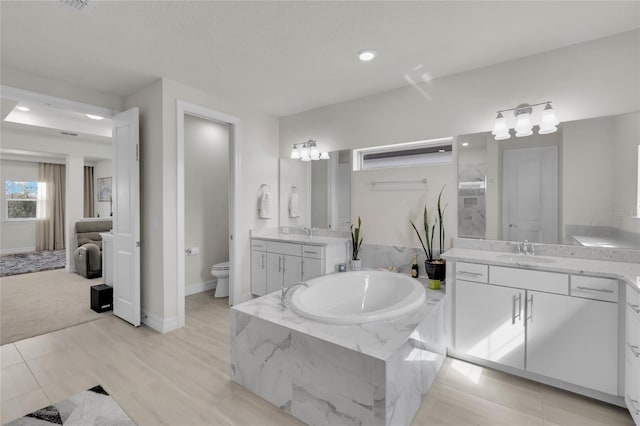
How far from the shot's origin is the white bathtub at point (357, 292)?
2.52 m

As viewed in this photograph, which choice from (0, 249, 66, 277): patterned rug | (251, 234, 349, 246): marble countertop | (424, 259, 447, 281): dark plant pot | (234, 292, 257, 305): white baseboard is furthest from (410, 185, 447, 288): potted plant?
(0, 249, 66, 277): patterned rug

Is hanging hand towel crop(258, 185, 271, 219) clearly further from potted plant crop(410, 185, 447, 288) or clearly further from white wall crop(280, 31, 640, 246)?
potted plant crop(410, 185, 447, 288)

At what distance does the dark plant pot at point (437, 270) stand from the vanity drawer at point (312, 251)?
1116 millimetres

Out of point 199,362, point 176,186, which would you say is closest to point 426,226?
point 199,362

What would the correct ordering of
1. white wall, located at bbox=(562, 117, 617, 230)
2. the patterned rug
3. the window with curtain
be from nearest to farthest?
white wall, located at bbox=(562, 117, 617, 230) < the patterned rug < the window with curtain

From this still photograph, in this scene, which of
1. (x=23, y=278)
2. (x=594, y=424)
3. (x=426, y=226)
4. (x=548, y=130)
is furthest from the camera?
(x=23, y=278)

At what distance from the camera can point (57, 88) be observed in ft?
9.85

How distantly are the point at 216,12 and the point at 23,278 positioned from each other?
5770 mm

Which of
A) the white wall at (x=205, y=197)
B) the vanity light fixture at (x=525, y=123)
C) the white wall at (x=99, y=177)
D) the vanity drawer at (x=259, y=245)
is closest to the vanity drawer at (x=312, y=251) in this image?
the vanity drawer at (x=259, y=245)

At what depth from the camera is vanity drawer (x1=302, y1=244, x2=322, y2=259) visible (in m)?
3.27

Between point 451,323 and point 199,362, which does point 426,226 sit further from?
point 199,362

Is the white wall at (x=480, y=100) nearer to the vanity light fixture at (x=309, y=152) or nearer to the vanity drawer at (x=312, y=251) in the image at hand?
the vanity light fixture at (x=309, y=152)

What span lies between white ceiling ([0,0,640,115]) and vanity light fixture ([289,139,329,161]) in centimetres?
91

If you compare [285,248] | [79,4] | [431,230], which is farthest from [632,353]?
[79,4]
